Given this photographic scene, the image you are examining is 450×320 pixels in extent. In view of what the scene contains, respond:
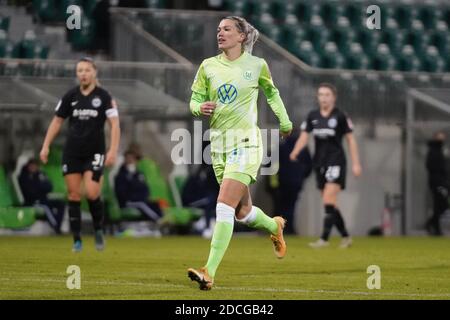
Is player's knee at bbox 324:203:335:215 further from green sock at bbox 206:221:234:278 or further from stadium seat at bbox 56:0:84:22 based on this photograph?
stadium seat at bbox 56:0:84:22

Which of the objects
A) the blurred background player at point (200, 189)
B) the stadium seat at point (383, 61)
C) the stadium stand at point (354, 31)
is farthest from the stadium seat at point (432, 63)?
the blurred background player at point (200, 189)

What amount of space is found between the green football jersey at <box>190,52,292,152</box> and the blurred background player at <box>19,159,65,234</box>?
981 cm

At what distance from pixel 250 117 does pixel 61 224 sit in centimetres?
1024

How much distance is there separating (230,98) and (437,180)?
12.0 m

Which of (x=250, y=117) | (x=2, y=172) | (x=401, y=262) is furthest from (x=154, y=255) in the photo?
(x=2, y=172)

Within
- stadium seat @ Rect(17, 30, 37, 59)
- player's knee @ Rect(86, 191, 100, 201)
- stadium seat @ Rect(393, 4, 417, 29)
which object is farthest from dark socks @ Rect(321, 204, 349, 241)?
stadium seat @ Rect(393, 4, 417, 29)

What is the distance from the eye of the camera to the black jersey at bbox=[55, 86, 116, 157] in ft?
44.9

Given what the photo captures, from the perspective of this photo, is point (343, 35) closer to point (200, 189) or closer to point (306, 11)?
point (306, 11)

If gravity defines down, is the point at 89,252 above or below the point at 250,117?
below

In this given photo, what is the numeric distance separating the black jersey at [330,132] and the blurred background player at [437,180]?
17.8ft

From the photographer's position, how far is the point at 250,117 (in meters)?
9.66

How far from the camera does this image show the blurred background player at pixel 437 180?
21000mm

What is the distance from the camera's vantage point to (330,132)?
1587cm

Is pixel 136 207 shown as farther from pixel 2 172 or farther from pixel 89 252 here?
pixel 89 252
